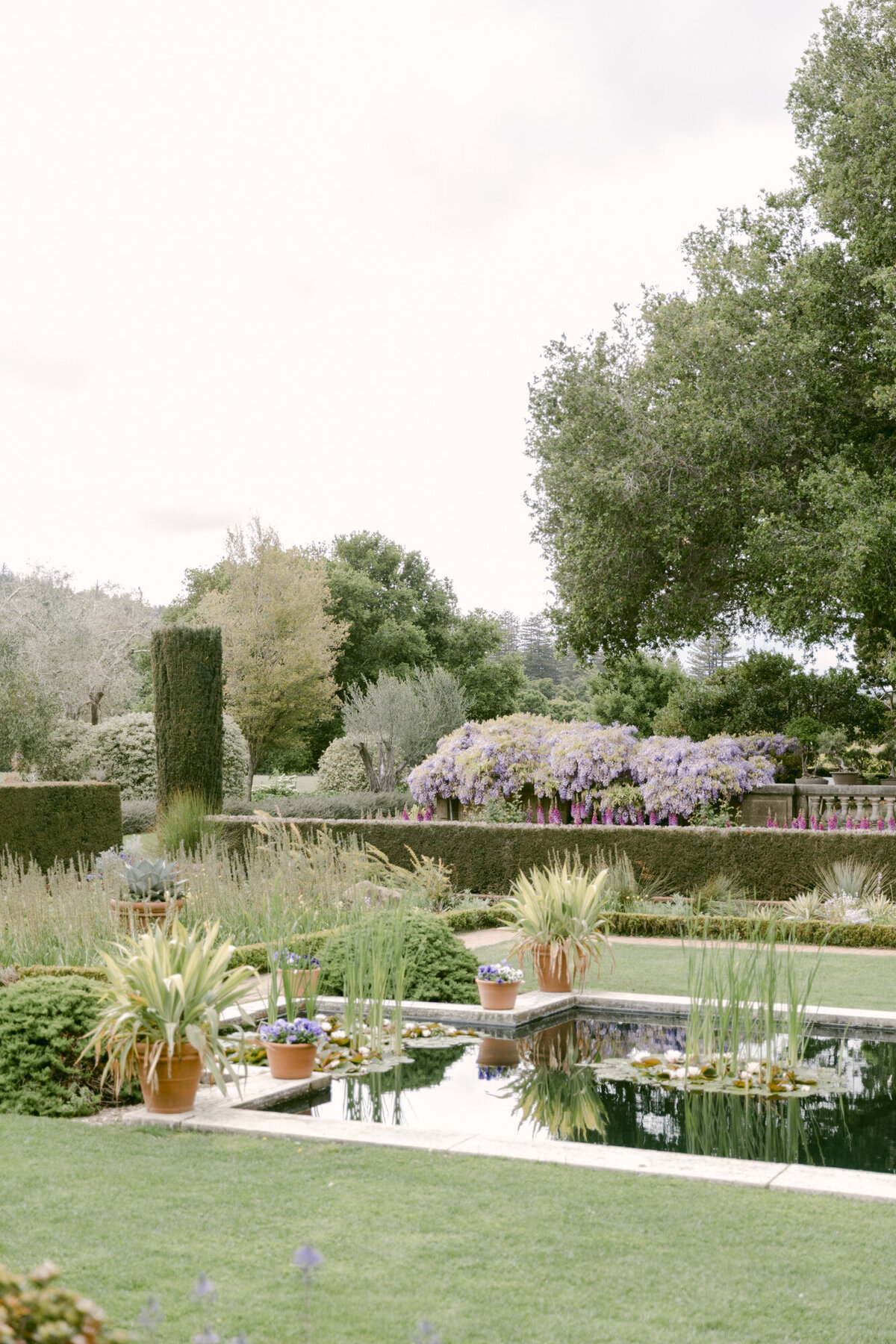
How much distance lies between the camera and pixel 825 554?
14539 millimetres

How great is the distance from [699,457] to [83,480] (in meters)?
8.83

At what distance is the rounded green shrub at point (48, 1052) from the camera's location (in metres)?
4.96

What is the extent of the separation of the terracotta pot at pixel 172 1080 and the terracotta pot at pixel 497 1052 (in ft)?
5.73

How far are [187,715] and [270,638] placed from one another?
1488cm

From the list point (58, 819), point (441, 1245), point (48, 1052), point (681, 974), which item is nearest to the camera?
point (441, 1245)

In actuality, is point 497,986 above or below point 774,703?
below

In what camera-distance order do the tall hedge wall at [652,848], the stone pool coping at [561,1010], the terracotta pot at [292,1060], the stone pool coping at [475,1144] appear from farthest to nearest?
1. the tall hedge wall at [652,848]
2. the stone pool coping at [561,1010]
3. the terracotta pot at [292,1060]
4. the stone pool coping at [475,1144]

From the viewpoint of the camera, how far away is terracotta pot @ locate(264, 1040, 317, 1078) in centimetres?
555

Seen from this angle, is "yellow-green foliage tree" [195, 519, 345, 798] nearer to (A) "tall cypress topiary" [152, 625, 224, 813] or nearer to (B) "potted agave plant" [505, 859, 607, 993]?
(A) "tall cypress topiary" [152, 625, 224, 813]

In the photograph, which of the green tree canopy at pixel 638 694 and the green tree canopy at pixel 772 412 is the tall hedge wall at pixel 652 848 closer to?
the green tree canopy at pixel 772 412

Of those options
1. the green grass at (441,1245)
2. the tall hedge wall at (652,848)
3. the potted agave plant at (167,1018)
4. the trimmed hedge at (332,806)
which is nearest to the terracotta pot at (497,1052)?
the potted agave plant at (167,1018)

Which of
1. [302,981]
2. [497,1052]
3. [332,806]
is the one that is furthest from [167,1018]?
[332,806]

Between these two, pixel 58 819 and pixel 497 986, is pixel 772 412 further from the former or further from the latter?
pixel 497 986

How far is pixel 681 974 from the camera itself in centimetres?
851
